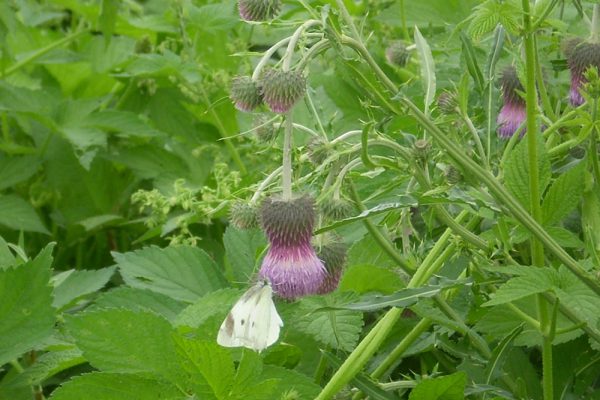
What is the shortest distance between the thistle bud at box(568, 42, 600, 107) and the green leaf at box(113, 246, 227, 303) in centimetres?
69

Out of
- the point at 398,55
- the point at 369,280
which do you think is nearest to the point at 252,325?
the point at 369,280

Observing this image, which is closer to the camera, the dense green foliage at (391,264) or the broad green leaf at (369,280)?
the dense green foliage at (391,264)

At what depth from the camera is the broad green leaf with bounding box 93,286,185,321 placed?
1.87 metres

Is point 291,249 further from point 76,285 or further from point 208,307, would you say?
point 76,285

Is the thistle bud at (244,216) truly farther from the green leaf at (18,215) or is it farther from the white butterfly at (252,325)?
the green leaf at (18,215)

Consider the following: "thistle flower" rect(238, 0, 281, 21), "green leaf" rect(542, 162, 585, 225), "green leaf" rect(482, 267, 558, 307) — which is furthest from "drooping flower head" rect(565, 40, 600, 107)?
"thistle flower" rect(238, 0, 281, 21)

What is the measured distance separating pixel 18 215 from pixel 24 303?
1.07 m

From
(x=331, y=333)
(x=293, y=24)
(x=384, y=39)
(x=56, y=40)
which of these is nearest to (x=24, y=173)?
(x=56, y=40)

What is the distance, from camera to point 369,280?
1.83m

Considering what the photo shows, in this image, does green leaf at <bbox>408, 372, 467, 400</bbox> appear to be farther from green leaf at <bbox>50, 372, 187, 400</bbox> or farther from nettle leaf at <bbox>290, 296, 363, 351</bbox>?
green leaf at <bbox>50, 372, 187, 400</bbox>

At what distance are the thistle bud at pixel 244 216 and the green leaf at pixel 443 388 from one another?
0.34 metres

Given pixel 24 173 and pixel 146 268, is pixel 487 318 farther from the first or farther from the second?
pixel 24 173

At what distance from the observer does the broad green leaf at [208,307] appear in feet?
5.60

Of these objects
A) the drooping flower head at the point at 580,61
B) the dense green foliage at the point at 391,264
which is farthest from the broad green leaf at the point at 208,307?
the drooping flower head at the point at 580,61
